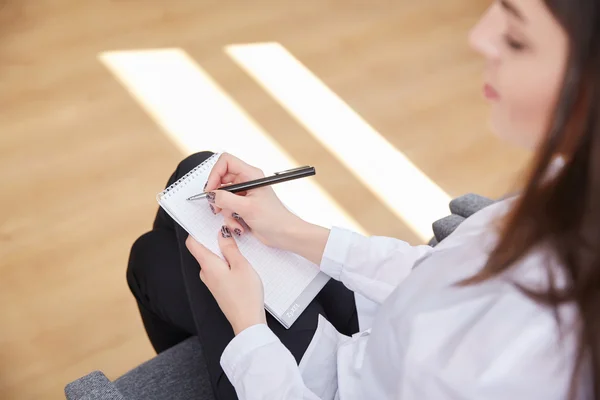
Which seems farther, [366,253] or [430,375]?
[366,253]

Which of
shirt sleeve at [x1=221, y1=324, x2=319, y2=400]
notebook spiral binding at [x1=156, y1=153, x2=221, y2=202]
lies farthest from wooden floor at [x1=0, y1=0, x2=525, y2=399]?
shirt sleeve at [x1=221, y1=324, x2=319, y2=400]

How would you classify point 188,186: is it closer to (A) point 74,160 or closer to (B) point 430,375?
(B) point 430,375

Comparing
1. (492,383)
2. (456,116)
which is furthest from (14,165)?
(492,383)

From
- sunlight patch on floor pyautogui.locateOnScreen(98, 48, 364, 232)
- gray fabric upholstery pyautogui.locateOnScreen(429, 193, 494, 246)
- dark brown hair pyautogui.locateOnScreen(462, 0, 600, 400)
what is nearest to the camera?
dark brown hair pyautogui.locateOnScreen(462, 0, 600, 400)

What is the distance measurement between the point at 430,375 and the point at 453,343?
0.04m

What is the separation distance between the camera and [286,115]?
1.85 metres

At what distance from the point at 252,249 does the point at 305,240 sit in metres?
0.08

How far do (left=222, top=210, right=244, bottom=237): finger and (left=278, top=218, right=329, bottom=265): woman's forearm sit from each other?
66 millimetres

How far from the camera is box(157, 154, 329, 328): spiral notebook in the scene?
36.7 inches

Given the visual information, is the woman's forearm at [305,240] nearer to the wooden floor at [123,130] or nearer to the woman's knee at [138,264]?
the woman's knee at [138,264]

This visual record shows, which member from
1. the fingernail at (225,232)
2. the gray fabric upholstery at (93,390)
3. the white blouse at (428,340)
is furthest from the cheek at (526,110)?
the gray fabric upholstery at (93,390)

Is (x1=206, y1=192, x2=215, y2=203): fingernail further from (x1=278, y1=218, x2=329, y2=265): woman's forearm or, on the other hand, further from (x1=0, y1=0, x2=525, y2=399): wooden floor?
(x1=0, y1=0, x2=525, y2=399): wooden floor

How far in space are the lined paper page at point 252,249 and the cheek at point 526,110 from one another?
429 millimetres

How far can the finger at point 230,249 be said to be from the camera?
910 mm
